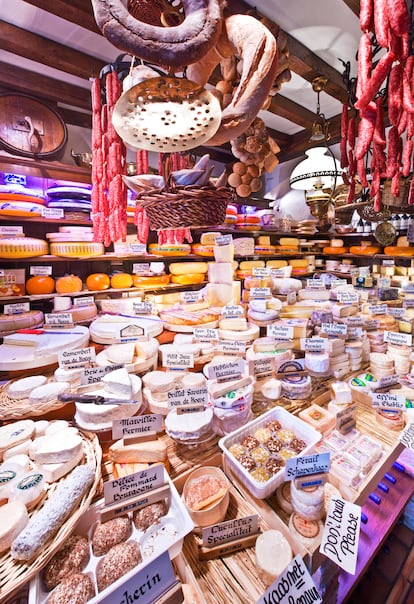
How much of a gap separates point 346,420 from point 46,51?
358 cm

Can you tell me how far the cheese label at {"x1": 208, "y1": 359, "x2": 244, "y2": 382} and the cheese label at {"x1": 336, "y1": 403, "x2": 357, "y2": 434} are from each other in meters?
0.55

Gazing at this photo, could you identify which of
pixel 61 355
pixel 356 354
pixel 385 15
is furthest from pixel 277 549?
pixel 385 15

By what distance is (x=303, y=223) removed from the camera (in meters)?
5.47

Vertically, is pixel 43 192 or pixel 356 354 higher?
pixel 43 192

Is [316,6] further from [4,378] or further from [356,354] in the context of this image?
[4,378]

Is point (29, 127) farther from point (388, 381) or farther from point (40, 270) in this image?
point (388, 381)

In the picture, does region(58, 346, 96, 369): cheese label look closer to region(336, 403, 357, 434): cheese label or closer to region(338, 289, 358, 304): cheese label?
region(336, 403, 357, 434): cheese label

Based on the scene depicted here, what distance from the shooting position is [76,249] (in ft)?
10.0

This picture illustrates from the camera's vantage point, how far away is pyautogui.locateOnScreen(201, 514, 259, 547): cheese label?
848 millimetres

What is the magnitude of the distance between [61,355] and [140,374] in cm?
43

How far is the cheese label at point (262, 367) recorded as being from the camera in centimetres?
152

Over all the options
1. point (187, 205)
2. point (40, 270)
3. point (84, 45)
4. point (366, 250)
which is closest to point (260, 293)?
point (187, 205)

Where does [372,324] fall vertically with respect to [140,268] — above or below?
below

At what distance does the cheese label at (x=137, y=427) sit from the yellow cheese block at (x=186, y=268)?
2.92m
